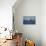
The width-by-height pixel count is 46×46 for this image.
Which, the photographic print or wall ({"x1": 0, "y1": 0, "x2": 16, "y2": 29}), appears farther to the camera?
the photographic print

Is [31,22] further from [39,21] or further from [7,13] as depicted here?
[7,13]

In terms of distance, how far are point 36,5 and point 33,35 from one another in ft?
4.36

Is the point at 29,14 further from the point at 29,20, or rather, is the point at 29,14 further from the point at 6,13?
the point at 6,13

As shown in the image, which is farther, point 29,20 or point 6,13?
point 29,20

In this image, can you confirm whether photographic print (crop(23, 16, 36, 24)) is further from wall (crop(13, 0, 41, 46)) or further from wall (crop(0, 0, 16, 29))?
wall (crop(0, 0, 16, 29))

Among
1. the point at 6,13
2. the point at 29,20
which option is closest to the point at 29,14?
the point at 29,20

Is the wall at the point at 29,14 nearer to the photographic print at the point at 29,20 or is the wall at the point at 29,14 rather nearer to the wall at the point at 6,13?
the photographic print at the point at 29,20

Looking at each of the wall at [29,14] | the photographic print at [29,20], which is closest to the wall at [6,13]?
the wall at [29,14]

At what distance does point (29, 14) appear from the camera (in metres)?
5.14

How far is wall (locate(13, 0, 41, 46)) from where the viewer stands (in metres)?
5.12

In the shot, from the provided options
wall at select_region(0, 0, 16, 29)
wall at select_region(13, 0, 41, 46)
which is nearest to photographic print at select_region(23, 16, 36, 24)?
wall at select_region(13, 0, 41, 46)

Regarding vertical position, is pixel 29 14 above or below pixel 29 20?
above

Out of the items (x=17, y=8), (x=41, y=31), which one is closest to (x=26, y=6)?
(x=17, y=8)

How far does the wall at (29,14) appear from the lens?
5125 mm
